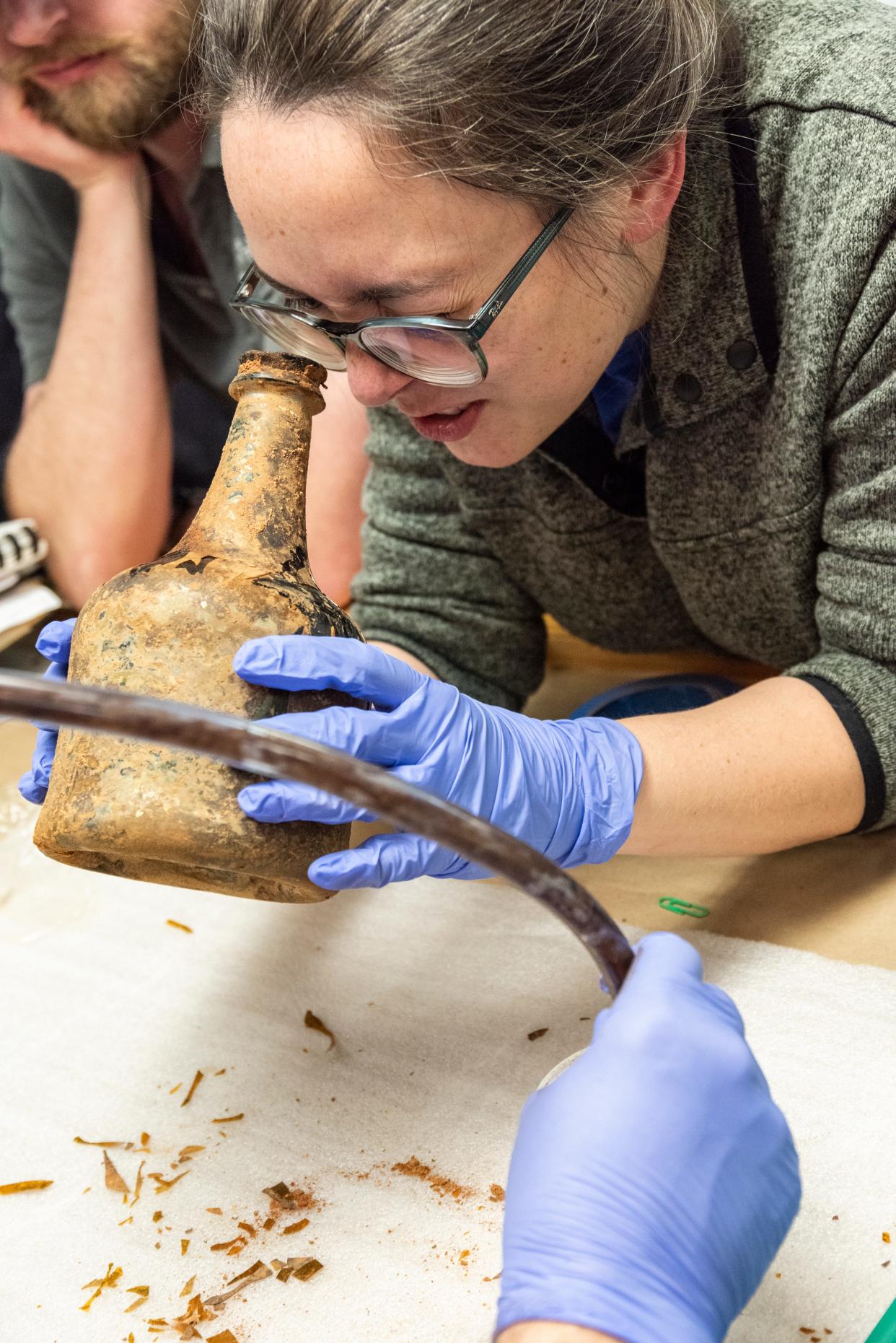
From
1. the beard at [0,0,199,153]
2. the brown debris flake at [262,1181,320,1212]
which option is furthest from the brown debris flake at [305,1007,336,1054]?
the beard at [0,0,199,153]

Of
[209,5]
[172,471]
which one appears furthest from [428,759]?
[172,471]

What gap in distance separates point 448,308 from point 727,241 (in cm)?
33

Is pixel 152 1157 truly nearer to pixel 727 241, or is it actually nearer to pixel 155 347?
pixel 727 241

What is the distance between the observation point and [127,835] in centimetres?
76

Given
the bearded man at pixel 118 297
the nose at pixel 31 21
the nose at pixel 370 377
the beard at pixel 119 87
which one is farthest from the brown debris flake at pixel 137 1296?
the nose at pixel 31 21

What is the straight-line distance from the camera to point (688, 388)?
1.10 m

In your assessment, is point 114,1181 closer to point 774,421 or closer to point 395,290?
point 395,290

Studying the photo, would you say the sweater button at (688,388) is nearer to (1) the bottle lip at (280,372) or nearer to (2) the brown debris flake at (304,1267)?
(1) the bottle lip at (280,372)

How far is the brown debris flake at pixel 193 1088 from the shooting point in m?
0.99

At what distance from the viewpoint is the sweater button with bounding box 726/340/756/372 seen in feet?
3.51

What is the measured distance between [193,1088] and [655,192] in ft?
2.90

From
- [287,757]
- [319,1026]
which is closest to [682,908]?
[319,1026]

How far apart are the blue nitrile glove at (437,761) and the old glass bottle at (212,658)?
0.07ft

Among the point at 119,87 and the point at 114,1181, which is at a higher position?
the point at 119,87
